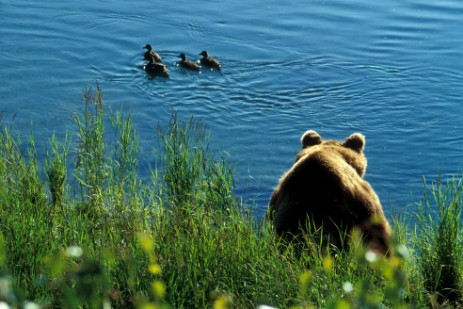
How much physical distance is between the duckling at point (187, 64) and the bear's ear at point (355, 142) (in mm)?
5904

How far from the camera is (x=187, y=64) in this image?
44.1 feet

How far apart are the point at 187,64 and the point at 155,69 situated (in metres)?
0.52

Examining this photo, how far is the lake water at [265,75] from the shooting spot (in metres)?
11.5

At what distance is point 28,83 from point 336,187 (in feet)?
25.6

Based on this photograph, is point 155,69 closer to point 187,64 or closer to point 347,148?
point 187,64

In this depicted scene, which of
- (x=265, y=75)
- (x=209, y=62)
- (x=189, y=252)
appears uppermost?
(x=189, y=252)

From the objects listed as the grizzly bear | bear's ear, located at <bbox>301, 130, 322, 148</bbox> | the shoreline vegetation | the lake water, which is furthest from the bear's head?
the lake water

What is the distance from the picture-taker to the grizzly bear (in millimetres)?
6305

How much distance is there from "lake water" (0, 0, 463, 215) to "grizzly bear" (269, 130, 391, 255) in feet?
10.1

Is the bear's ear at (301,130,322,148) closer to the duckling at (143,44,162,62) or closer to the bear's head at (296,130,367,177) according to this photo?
the bear's head at (296,130,367,177)

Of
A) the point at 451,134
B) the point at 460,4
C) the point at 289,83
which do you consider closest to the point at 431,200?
the point at 451,134

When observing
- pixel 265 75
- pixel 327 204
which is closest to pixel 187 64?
pixel 265 75

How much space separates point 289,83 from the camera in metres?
13.4

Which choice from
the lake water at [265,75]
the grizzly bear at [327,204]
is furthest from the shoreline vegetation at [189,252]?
the lake water at [265,75]
